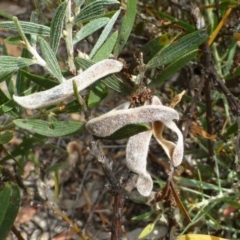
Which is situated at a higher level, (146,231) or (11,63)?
(11,63)

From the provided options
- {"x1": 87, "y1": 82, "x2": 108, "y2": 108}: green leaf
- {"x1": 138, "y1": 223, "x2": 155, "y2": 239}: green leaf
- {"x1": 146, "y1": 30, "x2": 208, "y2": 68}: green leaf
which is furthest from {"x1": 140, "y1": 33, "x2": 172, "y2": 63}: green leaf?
{"x1": 138, "y1": 223, "x2": 155, "y2": 239}: green leaf

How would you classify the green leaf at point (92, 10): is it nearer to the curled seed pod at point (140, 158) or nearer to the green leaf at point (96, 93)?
the green leaf at point (96, 93)

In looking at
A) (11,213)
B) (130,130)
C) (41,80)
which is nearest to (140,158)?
(130,130)

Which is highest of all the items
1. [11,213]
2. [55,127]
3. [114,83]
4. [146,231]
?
[114,83]

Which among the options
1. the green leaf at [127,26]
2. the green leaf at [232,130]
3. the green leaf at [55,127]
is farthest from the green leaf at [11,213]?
the green leaf at [232,130]

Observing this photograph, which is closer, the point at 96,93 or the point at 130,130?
the point at 130,130

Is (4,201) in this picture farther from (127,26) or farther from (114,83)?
(127,26)
